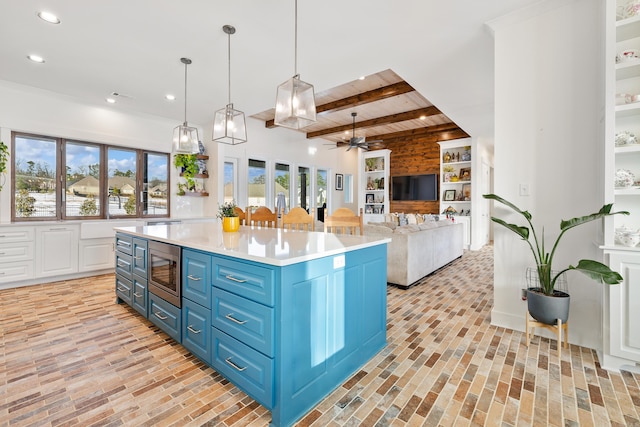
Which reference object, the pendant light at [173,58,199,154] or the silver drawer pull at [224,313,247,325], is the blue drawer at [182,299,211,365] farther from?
the pendant light at [173,58,199,154]

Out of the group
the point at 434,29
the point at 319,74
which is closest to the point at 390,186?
the point at 319,74

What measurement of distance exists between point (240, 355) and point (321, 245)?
31.2 inches

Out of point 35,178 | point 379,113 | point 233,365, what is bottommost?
point 233,365

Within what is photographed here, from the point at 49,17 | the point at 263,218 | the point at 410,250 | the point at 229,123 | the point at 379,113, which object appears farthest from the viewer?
the point at 379,113

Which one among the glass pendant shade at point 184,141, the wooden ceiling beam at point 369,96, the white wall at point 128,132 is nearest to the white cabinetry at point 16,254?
the white wall at point 128,132

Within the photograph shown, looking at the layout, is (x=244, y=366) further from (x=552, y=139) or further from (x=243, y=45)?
(x=243, y=45)

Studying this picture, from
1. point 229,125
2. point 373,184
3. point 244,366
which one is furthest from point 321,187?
point 244,366

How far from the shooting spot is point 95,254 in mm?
4613

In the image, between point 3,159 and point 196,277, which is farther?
point 3,159

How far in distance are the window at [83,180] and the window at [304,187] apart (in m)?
3.54

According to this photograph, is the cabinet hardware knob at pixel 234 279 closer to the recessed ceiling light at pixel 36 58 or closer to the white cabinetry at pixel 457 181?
the recessed ceiling light at pixel 36 58

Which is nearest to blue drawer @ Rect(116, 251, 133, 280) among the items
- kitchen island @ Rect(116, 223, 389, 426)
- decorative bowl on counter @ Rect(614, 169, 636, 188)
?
kitchen island @ Rect(116, 223, 389, 426)

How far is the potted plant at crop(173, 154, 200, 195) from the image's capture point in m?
5.56

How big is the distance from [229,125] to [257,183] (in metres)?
4.26
